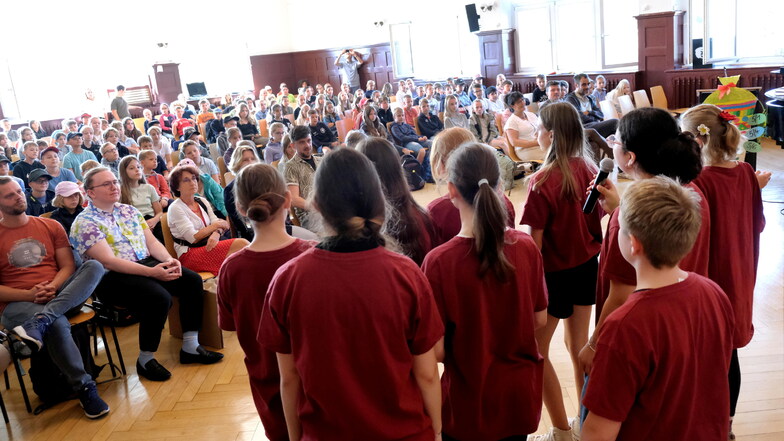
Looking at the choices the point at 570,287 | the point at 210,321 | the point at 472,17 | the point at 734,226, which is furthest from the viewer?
the point at 472,17

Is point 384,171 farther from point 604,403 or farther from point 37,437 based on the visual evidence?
point 37,437

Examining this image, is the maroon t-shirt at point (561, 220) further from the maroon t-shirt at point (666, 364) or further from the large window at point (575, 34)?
the large window at point (575, 34)

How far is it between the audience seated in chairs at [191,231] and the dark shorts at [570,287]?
2231 mm

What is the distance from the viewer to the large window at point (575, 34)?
12.5 meters

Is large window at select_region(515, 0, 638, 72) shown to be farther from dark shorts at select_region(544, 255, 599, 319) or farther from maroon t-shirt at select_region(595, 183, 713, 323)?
maroon t-shirt at select_region(595, 183, 713, 323)

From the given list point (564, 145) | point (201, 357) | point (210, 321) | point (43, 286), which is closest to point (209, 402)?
point (201, 357)

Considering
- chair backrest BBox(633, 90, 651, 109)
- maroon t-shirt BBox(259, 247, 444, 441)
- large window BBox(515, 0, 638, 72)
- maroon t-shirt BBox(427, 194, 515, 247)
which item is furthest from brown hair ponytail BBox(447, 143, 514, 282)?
large window BBox(515, 0, 638, 72)

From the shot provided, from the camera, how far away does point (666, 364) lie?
1.21 meters

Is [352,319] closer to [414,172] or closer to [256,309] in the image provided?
[256,309]


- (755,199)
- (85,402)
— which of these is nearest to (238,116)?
(85,402)

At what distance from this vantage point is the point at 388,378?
1338 millimetres

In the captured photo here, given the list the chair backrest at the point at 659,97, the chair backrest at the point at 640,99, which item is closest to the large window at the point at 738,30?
the chair backrest at the point at 659,97

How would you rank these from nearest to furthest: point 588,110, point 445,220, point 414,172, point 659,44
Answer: point 445,220
point 414,172
point 588,110
point 659,44

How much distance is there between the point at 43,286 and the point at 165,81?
578 inches
